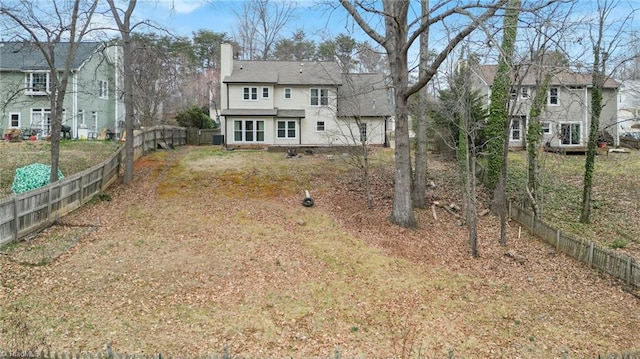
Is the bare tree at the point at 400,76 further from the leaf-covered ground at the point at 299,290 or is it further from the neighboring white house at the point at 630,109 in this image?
the neighboring white house at the point at 630,109

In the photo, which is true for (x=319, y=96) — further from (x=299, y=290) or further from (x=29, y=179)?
(x=299, y=290)

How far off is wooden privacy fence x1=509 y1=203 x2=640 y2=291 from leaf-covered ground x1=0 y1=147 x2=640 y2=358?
338 millimetres

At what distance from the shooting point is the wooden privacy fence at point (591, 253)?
33.2 feet

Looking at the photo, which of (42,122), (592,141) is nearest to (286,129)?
(42,122)

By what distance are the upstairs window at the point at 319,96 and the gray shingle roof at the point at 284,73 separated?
0.58 m

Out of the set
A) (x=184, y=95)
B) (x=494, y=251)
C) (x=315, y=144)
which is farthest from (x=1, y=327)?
(x=184, y=95)

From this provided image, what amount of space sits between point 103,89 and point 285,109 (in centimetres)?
1545

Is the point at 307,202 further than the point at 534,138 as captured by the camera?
Yes

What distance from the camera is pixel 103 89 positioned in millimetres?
32969

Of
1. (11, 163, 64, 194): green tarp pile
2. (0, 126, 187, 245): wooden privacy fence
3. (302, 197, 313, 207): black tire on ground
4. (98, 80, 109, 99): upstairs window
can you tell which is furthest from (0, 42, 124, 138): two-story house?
(302, 197, 313, 207): black tire on ground

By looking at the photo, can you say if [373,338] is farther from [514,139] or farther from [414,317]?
[514,139]

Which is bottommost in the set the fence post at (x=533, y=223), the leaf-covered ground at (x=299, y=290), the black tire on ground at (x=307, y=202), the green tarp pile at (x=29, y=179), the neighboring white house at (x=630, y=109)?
the leaf-covered ground at (x=299, y=290)

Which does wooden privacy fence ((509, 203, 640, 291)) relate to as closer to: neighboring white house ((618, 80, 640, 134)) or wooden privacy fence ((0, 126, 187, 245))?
neighboring white house ((618, 80, 640, 134))

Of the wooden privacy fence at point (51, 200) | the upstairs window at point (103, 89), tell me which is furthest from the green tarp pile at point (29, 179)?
the upstairs window at point (103, 89)
